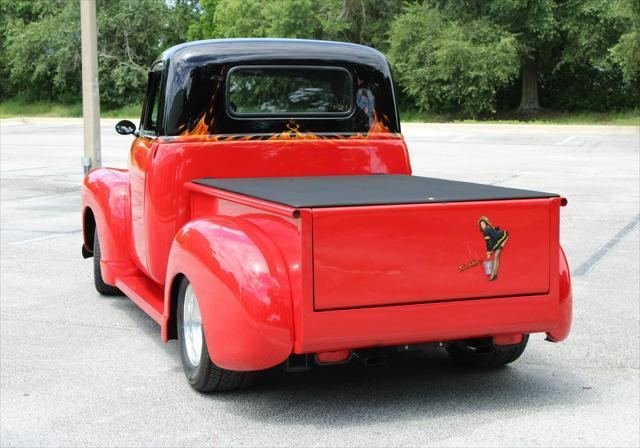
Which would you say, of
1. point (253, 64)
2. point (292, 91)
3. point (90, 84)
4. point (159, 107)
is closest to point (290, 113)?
point (292, 91)

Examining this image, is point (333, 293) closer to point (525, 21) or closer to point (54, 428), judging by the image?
point (54, 428)

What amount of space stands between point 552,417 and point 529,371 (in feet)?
2.76

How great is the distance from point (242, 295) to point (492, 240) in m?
1.20

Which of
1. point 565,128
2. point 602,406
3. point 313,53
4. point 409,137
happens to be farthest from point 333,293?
point 565,128

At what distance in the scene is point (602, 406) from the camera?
195 inches

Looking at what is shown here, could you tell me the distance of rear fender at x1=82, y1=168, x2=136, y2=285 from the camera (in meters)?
6.71

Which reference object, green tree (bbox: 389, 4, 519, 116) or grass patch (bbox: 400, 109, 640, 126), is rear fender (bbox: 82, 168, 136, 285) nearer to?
grass patch (bbox: 400, 109, 640, 126)

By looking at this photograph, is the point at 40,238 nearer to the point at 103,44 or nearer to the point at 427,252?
the point at 427,252

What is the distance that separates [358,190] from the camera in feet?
16.6

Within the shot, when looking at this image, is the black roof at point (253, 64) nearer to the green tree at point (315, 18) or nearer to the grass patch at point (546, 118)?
the grass patch at point (546, 118)

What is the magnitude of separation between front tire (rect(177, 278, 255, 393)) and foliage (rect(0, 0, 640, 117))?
30001 millimetres

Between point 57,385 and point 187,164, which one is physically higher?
point 187,164

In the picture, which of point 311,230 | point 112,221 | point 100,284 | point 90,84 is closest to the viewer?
point 311,230

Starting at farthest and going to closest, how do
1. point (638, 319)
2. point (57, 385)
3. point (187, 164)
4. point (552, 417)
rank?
point (638, 319) < point (187, 164) < point (57, 385) < point (552, 417)
